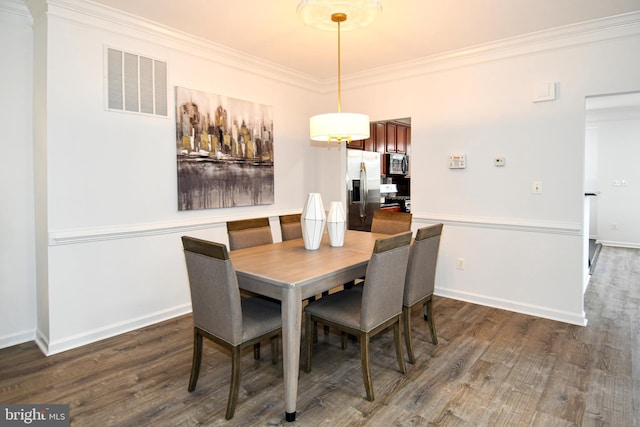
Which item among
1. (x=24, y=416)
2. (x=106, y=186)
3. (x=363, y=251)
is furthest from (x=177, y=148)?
(x=24, y=416)

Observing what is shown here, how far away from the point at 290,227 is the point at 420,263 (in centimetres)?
127

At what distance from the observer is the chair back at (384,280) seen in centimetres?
209

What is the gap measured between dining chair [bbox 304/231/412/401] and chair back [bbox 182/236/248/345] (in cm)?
61

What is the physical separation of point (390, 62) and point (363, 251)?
2.38m

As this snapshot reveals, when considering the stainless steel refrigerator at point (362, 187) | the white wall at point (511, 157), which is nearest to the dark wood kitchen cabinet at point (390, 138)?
the stainless steel refrigerator at point (362, 187)

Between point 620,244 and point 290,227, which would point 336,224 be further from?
point 620,244

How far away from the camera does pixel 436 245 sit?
2.72 metres

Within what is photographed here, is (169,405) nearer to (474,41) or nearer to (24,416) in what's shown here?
(24,416)

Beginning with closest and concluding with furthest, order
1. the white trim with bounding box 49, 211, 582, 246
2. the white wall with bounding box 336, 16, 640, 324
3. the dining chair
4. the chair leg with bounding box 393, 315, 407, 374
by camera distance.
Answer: the dining chair < the chair leg with bounding box 393, 315, 407, 374 < the white trim with bounding box 49, 211, 582, 246 < the white wall with bounding box 336, 16, 640, 324

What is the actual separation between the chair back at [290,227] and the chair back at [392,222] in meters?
0.76

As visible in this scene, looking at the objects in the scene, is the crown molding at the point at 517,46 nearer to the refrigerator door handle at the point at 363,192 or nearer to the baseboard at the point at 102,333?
the refrigerator door handle at the point at 363,192

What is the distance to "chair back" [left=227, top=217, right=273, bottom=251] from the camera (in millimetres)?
2928

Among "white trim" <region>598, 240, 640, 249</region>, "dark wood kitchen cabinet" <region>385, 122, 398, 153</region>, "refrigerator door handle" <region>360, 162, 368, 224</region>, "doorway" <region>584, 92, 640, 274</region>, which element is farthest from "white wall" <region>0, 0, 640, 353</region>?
"white trim" <region>598, 240, 640, 249</region>

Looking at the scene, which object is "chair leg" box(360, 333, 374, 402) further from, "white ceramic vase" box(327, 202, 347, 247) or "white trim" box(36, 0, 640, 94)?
"white trim" box(36, 0, 640, 94)
